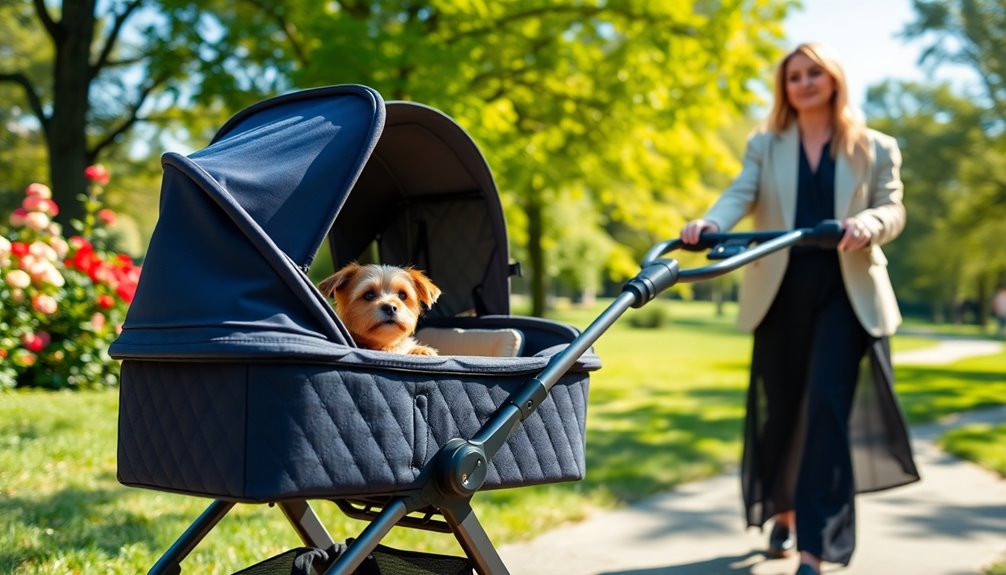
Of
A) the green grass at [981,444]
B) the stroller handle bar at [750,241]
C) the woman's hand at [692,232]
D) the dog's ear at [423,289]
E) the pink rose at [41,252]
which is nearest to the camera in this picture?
the dog's ear at [423,289]

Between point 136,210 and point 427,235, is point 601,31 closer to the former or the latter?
point 427,235

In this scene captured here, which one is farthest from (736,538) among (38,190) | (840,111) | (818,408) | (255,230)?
(38,190)

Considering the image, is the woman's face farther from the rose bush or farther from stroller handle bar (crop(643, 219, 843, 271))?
the rose bush

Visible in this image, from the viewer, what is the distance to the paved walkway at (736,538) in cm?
396

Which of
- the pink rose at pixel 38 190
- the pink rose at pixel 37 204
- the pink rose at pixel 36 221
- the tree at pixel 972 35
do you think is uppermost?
the tree at pixel 972 35

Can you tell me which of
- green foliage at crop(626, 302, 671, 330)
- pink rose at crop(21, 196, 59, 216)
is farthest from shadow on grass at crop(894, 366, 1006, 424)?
green foliage at crop(626, 302, 671, 330)

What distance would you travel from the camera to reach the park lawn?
3.49 metres

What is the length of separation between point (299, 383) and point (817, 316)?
268 centimetres

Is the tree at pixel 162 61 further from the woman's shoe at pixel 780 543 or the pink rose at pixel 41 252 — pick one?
the woman's shoe at pixel 780 543

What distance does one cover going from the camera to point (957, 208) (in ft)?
74.7

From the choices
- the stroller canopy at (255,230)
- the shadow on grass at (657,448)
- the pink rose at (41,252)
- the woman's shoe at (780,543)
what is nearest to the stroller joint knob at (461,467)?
the stroller canopy at (255,230)

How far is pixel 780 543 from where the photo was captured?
4.18 metres

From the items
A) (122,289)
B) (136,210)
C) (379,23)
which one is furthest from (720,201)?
(136,210)

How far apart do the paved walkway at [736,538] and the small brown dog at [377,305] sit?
141cm
